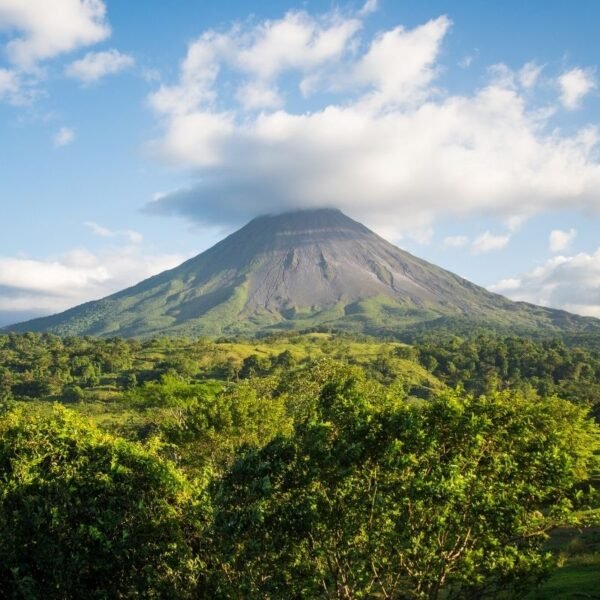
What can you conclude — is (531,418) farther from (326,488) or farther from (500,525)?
(326,488)

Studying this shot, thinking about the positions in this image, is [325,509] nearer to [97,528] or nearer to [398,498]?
[398,498]

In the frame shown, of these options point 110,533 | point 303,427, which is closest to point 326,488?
point 303,427

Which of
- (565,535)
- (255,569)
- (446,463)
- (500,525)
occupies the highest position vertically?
(446,463)

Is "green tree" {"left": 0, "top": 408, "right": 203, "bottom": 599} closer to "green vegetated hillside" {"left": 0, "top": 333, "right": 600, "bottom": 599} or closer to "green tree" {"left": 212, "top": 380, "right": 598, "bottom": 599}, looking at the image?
"green vegetated hillside" {"left": 0, "top": 333, "right": 600, "bottom": 599}

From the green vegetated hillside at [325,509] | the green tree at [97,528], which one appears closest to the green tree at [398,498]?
the green vegetated hillside at [325,509]

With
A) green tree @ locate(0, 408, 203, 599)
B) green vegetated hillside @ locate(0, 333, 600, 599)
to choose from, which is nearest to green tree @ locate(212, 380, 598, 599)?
green vegetated hillside @ locate(0, 333, 600, 599)

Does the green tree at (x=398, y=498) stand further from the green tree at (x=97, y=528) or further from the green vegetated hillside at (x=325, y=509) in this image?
the green tree at (x=97, y=528)

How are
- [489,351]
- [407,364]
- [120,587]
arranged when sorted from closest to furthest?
[120,587], [407,364], [489,351]

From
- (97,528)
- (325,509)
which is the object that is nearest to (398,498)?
(325,509)
